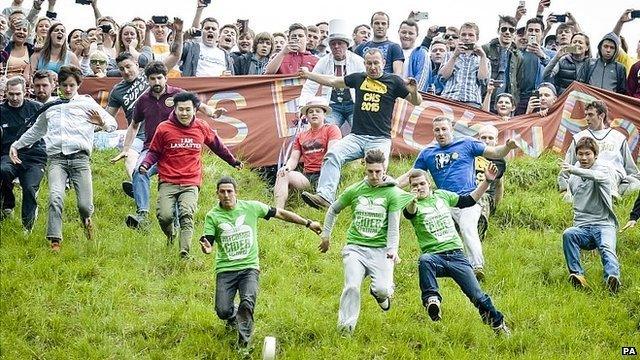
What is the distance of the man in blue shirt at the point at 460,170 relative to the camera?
10984 mm

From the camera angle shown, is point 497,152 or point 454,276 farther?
point 497,152

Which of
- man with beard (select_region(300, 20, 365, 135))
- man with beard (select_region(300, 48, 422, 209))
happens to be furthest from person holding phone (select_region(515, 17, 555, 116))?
man with beard (select_region(300, 48, 422, 209))

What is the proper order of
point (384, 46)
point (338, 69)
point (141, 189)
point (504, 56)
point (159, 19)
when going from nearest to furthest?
1. point (141, 189)
2. point (338, 69)
3. point (384, 46)
4. point (504, 56)
5. point (159, 19)

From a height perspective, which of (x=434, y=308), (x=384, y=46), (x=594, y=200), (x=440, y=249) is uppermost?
(x=384, y=46)

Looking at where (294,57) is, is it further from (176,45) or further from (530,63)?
(530,63)

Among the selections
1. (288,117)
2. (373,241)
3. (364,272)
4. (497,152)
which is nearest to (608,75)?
(497,152)

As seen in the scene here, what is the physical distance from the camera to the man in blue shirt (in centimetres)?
1098

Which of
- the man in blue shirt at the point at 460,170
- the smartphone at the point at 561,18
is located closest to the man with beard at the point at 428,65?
the smartphone at the point at 561,18

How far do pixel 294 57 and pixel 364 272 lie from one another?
6.60m

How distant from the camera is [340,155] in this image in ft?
40.3

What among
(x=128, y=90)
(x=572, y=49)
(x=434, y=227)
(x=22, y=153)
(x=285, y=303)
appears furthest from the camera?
(x=572, y=49)

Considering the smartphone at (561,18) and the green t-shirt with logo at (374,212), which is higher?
the smartphone at (561,18)

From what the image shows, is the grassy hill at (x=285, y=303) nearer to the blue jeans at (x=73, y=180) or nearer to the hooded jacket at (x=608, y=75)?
the blue jeans at (x=73, y=180)

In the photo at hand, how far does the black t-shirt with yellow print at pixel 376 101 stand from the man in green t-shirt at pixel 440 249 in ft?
8.41
